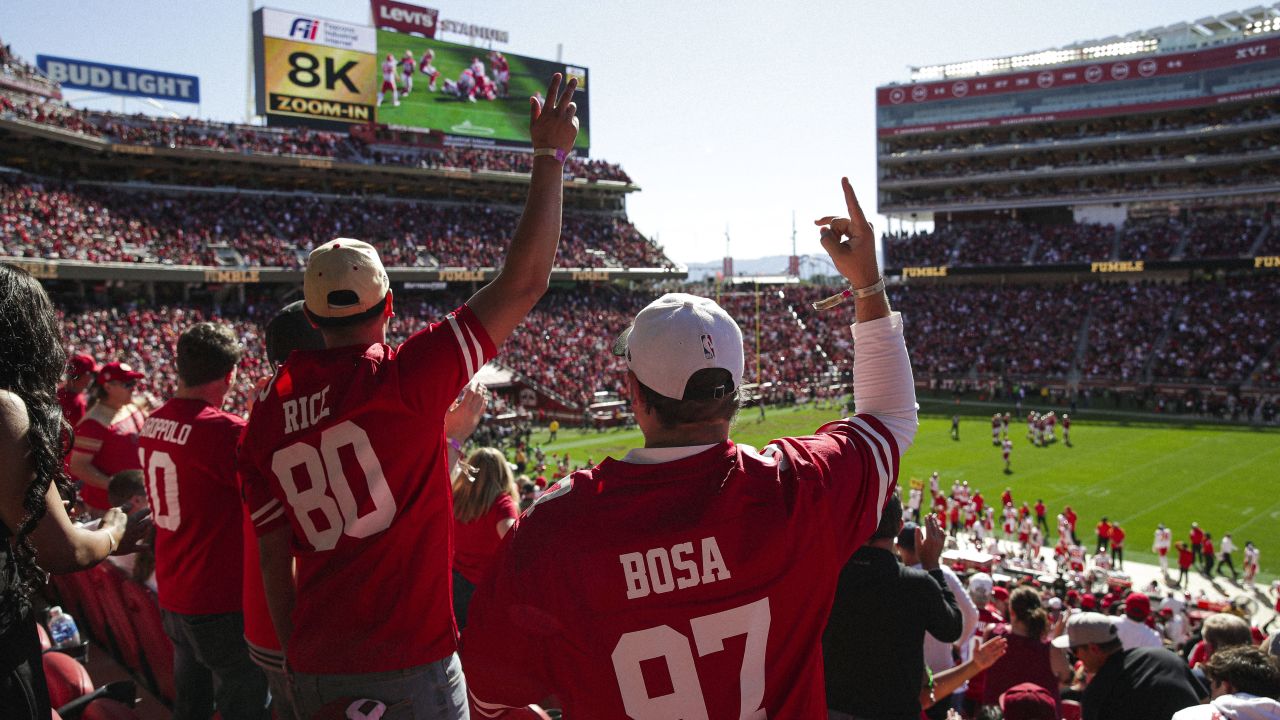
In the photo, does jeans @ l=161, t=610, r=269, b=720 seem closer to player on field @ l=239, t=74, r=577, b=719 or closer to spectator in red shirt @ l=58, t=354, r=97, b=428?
player on field @ l=239, t=74, r=577, b=719

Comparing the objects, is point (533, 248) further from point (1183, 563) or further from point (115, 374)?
point (1183, 563)

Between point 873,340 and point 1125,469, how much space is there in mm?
29284

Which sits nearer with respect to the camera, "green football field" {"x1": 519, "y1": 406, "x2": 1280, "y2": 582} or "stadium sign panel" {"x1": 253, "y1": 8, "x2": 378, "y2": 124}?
"green football field" {"x1": 519, "y1": 406, "x2": 1280, "y2": 582}

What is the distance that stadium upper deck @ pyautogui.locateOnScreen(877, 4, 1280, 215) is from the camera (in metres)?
51.0

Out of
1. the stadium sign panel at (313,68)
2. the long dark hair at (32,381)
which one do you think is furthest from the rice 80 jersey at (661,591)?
the stadium sign panel at (313,68)

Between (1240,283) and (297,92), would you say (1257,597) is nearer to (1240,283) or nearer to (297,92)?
(1240,283)

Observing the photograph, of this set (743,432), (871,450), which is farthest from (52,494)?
(743,432)

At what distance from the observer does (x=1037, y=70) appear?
183 feet

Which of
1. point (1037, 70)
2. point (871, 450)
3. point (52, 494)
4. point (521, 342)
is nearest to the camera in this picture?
point (871, 450)

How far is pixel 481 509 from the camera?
411cm

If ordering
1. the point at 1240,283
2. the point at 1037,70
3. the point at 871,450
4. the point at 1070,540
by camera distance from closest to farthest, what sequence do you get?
the point at 871,450 < the point at 1070,540 < the point at 1240,283 < the point at 1037,70

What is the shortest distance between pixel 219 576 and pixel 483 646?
2170mm

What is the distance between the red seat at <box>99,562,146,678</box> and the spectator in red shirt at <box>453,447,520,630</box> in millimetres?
2177

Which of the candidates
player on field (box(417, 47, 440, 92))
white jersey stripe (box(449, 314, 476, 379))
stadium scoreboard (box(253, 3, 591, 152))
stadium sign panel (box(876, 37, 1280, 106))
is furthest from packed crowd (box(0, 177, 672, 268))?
white jersey stripe (box(449, 314, 476, 379))
